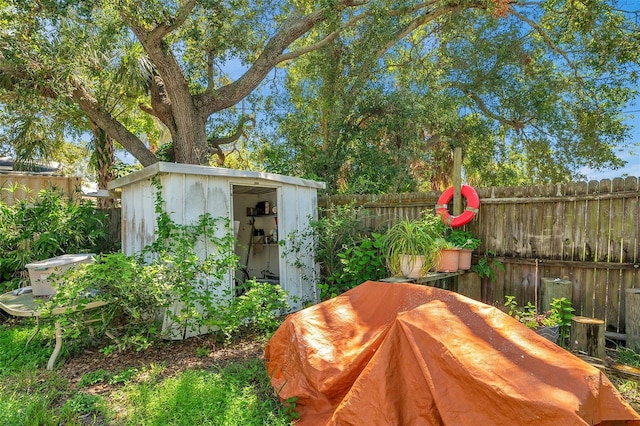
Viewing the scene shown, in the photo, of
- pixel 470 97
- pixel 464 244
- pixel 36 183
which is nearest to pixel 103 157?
pixel 36 183

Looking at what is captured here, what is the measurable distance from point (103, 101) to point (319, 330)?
726cm

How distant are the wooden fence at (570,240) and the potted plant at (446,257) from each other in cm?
39

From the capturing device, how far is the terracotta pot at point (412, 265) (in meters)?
3.80

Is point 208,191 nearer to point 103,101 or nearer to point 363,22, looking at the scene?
point 103,101

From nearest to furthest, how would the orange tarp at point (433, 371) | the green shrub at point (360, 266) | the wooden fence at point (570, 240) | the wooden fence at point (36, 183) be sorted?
the orange tarp at point (433, 371) < the wooden fence at point (570, 240) < the green shrub at point (360, 266) < the wooden fence at point (36, 183)

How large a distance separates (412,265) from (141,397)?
2649mm

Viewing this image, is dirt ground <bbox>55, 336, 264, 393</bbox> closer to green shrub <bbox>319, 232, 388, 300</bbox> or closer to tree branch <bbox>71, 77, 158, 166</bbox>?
green shrub <bbox>319, 232, 388, 300</bbox>

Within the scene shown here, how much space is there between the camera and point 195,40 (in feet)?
21.4

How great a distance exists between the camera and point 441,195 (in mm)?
4543

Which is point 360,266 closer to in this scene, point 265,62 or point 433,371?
point 433,371

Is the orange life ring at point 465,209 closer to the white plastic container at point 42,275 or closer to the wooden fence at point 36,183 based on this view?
the white plastic container at point 42,275

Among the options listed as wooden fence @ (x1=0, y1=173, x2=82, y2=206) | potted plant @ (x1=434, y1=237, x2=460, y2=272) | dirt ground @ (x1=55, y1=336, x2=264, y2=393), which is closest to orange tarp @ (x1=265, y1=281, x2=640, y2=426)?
dirt ground @ (x1=55, y1=336, x2=264, y2=393)

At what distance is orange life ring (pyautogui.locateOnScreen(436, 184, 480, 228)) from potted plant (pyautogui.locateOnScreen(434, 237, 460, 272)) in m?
0.36

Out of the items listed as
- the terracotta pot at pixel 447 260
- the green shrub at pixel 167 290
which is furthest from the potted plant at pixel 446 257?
the green shrub at pixel 167 290
